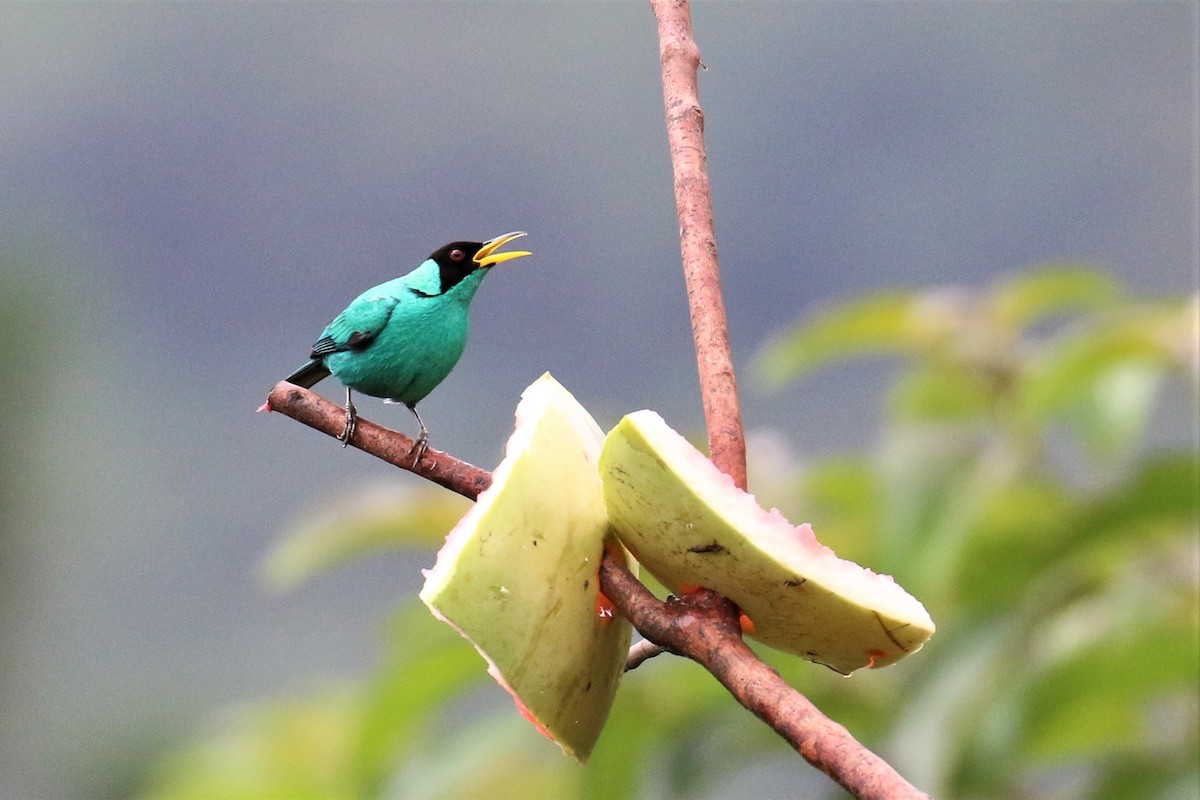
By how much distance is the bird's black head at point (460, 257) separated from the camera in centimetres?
100

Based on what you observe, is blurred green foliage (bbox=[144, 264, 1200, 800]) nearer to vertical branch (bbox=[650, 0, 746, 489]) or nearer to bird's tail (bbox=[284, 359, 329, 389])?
bird's tail (bbox=[284, 359, 329, 389])

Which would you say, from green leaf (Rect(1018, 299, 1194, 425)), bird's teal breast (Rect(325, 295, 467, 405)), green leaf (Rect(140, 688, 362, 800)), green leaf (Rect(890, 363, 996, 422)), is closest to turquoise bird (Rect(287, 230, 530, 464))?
bird's teal breast (Rect(325, 295, 467, 405))

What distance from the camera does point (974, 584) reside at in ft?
5.32

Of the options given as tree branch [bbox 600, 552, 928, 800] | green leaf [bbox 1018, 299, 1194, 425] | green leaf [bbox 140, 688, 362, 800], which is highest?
green leaf [bbox 1018, 299, 1194, 425]

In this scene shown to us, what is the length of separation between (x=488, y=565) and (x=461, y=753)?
1.14 meters

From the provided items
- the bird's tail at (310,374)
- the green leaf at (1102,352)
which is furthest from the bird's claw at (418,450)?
the green leaf at (1102,352)

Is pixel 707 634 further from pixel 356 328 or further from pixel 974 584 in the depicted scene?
pixel 974 584

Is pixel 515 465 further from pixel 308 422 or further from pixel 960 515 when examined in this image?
pixel 960 515

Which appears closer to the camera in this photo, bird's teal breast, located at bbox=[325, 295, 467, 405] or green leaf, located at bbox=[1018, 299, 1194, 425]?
bird's teal breast, located at bbox=[325, 295, 467, 405]

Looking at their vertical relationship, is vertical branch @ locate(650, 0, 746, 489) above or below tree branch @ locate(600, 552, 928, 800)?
above

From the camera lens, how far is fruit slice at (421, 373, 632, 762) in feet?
1.87

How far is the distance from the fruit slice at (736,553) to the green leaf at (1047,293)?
4.45 ft

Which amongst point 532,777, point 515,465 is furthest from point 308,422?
point 532,777

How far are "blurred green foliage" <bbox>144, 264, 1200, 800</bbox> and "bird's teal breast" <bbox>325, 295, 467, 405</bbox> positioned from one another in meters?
0.60
